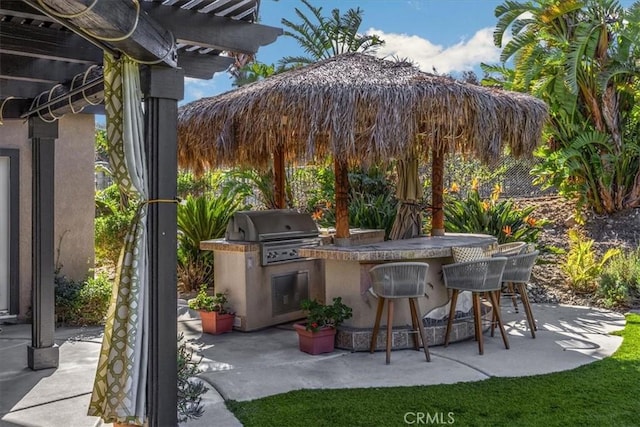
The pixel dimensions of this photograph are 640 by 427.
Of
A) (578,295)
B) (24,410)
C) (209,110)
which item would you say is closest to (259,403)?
(24,410)

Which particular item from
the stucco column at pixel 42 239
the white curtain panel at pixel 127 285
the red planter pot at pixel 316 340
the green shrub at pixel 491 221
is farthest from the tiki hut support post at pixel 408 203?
the white curtain panel at pixel 127 285

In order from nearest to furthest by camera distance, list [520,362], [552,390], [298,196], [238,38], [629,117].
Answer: [238,38]
[552,390]
[520,362]
[629,117]
[298,196]

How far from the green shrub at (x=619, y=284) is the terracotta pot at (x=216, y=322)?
17.0 ft

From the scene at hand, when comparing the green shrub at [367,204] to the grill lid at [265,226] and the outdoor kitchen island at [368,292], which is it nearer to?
the grill lid at [265,226]

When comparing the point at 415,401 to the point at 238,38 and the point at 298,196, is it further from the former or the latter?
the point at 298,196

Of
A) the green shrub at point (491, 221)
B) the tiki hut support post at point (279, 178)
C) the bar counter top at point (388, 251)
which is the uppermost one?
the tiki hut support post at point (279, 178)

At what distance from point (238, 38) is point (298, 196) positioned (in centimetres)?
986

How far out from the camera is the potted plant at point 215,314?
247 inches

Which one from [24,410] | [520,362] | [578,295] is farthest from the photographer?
[578,295]

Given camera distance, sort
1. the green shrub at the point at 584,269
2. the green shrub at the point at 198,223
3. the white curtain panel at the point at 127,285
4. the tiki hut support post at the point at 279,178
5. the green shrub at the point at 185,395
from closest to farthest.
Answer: the white curtain panel at the point at 127,285
the green shrub at the point at 185,395
the tiki hut support post at the point at 279,178
the green shrub at the point at 584,269
the green shrub at the point at 198,223

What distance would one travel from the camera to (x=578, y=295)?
835 centimetres

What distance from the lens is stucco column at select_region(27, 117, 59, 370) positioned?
16.0ft

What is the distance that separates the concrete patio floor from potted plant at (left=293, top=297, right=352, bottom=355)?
0.34 feet

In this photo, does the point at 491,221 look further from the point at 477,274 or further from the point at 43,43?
the point at 43,43
